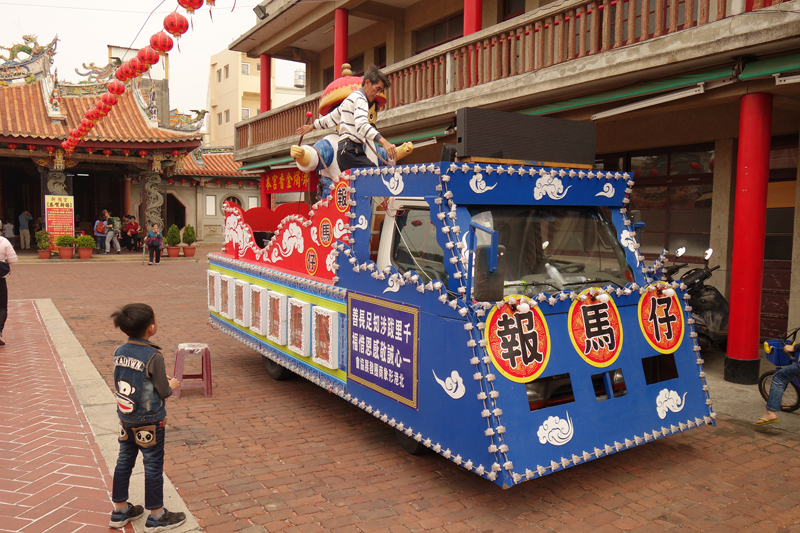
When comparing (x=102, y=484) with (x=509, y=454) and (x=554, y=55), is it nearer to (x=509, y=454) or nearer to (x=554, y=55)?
(x=509, y=454)

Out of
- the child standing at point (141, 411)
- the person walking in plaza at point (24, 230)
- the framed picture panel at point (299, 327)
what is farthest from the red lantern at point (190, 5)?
the person walking in plaza at point (24, 230)

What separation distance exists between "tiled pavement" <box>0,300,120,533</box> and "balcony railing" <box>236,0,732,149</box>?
7122mm

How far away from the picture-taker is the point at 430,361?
3.98 m

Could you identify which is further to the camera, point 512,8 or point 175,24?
point 512,8

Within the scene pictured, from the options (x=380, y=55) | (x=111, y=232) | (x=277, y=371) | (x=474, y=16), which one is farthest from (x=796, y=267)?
(x=111, y=232)

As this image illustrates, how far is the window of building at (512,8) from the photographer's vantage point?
11.6 metres

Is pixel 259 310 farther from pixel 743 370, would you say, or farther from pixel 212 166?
pixel 212 166

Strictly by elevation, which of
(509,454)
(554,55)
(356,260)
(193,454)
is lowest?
(193,454)

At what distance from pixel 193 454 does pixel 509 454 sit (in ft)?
8.55

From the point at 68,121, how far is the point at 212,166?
852 centimetres

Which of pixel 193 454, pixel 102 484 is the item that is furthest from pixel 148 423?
pixel 193 454

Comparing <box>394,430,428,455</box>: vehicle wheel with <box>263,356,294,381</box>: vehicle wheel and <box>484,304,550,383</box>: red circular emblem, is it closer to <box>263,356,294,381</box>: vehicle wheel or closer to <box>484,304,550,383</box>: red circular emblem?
<box>484,304,550,383</box>: red circular emblem

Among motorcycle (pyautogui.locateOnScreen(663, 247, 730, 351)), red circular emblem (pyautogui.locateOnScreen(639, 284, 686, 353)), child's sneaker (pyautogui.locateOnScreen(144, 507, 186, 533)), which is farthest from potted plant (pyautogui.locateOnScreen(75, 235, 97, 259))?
red circular emblem (pyautogui.locateOnScreen(639, 284, 686, 353))

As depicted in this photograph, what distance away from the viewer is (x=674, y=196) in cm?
946
